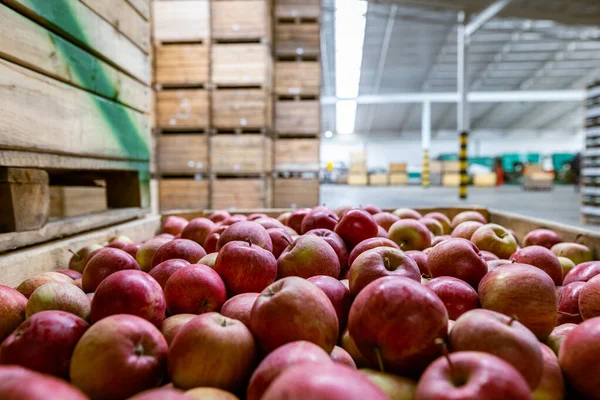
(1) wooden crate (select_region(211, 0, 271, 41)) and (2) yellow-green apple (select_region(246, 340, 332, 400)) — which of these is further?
(1) wooden crate (select_region(211, 0, 271, 41))

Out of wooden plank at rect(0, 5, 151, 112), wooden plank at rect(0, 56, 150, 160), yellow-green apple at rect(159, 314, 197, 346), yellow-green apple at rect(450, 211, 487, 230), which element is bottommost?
yellow-green apple at rect(159, 314, 197, 346)

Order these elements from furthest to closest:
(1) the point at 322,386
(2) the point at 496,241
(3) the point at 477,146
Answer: (3) the point at 477,146 < (2) the point at 496,241 < (1) the point at 322,386

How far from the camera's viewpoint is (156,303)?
1.25m

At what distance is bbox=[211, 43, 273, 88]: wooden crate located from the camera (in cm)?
629

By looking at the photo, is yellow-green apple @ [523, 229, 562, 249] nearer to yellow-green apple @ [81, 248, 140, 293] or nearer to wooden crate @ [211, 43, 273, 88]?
yellow-green apple @ [81, 248, 140, 293]

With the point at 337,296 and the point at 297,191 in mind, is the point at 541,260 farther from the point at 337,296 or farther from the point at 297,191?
the point at 297,191

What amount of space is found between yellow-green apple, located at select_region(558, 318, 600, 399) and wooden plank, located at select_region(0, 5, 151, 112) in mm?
2277

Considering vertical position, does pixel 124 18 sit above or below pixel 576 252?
above

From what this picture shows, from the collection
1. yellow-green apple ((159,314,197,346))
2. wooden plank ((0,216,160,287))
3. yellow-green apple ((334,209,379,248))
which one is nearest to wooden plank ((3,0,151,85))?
wooden plank ((0,216,160,287))

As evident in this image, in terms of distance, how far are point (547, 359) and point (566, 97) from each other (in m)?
29.4

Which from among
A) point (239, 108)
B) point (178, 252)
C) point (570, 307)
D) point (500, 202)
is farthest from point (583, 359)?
point (500, 202)

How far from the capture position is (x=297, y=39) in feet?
23.5

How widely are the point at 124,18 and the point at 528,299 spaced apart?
3089 millimetres

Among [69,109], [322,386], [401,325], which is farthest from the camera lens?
[69,109]
